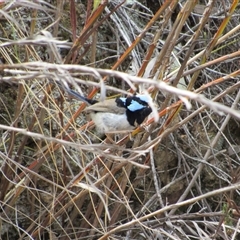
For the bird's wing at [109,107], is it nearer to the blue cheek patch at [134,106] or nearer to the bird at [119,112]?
the bird at [119,112]

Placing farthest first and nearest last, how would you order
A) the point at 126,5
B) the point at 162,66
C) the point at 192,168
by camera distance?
the point at 126,5
the point at 192,168
the point at 162,66

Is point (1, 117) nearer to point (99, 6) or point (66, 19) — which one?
point (66, 19)

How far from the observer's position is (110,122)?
10.0 feet

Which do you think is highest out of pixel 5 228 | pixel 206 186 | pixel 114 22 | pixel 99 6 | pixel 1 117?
pixel 99 6

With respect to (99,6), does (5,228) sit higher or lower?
lower

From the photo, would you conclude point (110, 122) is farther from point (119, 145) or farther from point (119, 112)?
point (119, 145)

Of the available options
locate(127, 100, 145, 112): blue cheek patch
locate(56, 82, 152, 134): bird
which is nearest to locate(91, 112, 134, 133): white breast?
locate(56, 82, 152, 134): bird

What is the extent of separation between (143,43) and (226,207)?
1.52 m

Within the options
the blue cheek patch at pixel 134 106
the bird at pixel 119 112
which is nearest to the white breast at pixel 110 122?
the bird at pixel 119 112

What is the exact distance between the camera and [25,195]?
9.91 feet

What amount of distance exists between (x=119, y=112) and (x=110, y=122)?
0.28 feet

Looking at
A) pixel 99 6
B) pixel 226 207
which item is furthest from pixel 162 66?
pixel 226 207

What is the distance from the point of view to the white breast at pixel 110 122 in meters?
2.91

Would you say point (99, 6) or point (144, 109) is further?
point (144, 109)
